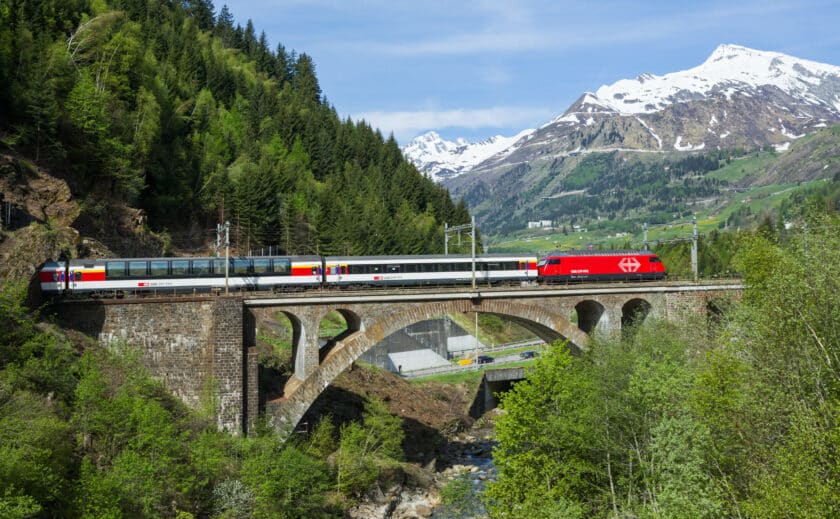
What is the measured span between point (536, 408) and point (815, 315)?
524 inches

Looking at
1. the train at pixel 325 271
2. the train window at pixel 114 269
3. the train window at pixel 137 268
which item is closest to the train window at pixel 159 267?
the train at pixel 325 271

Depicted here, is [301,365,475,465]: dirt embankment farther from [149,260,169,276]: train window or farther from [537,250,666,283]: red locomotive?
[537,250,666,283]: red locomotive

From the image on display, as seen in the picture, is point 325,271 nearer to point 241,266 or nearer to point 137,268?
point 241,266

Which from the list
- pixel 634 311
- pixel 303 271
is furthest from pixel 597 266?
pixel 303 271

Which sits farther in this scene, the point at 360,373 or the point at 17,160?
the point at 360,373

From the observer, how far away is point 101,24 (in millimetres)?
71812

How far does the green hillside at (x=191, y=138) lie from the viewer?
2253 inches

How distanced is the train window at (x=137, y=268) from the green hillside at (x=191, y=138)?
982 cm

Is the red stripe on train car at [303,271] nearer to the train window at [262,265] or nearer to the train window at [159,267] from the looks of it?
the train window at [262,265]

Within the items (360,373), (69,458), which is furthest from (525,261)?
(69,458)

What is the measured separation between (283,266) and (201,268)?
20.1ft

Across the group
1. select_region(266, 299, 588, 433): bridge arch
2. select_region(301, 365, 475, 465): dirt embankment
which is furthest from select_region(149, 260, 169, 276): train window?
select_region(301, 365, 475, 465): dirt embankment

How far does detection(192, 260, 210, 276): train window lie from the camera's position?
4912 cm

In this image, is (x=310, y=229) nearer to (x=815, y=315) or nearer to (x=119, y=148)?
(x=119, y=148)
